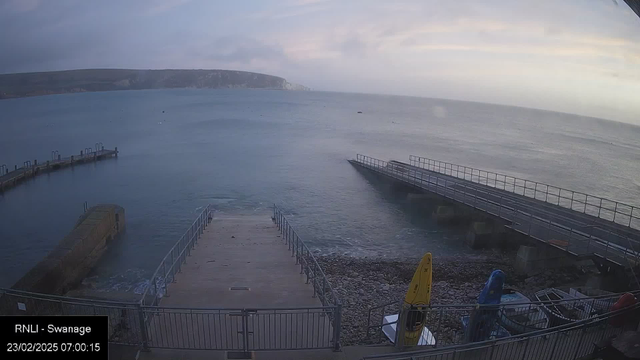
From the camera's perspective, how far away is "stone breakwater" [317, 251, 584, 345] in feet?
43.0

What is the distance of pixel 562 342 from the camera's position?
21.2ft

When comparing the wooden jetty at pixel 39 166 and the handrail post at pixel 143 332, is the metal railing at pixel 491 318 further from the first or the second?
the wooden jetty at pixel 39 166

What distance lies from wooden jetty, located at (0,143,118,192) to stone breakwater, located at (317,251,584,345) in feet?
100

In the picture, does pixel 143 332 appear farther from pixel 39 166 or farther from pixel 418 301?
pixel 39 166

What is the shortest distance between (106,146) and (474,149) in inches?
2329

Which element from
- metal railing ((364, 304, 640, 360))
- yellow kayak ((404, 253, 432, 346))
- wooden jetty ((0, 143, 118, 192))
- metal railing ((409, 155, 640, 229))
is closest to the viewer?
metal railing ((364, 304, 640, 360))

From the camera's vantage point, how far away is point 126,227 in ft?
83.1

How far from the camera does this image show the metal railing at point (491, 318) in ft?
23.4

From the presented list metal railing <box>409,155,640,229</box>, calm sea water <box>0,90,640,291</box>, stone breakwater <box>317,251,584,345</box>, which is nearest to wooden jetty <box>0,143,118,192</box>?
calm sea water <box>0,90,640,291</box>

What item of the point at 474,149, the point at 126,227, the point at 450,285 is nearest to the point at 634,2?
the point at 450,285

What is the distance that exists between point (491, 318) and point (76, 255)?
17.7 metres

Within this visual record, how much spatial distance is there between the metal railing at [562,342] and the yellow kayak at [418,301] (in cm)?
87

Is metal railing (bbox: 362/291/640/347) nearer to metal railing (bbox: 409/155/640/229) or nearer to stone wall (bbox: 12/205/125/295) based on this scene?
stone wall (bbox: 12/205/125/295)

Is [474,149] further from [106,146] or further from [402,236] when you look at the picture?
[106,146]
